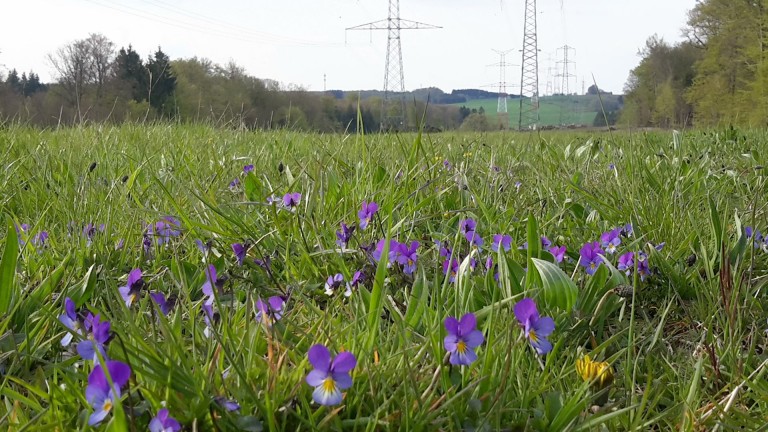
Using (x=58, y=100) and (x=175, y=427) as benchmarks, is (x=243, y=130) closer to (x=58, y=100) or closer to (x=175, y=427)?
(x=175, y=427)

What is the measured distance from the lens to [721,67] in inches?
1071

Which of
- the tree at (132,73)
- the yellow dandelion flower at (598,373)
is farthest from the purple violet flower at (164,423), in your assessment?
the tree at (132,73)

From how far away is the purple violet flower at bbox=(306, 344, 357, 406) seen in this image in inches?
26.9

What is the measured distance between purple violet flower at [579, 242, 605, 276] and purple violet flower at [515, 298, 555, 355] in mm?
494

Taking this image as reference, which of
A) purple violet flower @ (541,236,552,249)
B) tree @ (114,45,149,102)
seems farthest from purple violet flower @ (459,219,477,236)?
tree @ (114,45,149,102)

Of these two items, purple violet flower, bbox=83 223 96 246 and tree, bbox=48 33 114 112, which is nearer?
purple violet flower, bbox=83 223 96 246

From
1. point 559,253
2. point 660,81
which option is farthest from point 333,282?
point 660,81

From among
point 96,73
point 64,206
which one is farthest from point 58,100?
point 64,206

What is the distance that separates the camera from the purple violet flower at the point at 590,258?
4.28 feet

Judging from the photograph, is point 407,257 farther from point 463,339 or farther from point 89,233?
point 89,233

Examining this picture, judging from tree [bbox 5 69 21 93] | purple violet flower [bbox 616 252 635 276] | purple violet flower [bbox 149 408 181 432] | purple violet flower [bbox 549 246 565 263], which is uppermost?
tree [bbox 5 69 21 93]

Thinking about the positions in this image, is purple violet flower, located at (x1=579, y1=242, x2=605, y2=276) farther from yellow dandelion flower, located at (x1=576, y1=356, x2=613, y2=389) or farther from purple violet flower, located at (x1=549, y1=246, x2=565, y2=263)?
yellow dandelion flower, located at (x1=576, y1=356, x2=613, y2=389)

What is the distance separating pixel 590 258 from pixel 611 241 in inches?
7.4

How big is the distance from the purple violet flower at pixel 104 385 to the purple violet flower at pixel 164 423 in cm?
5
